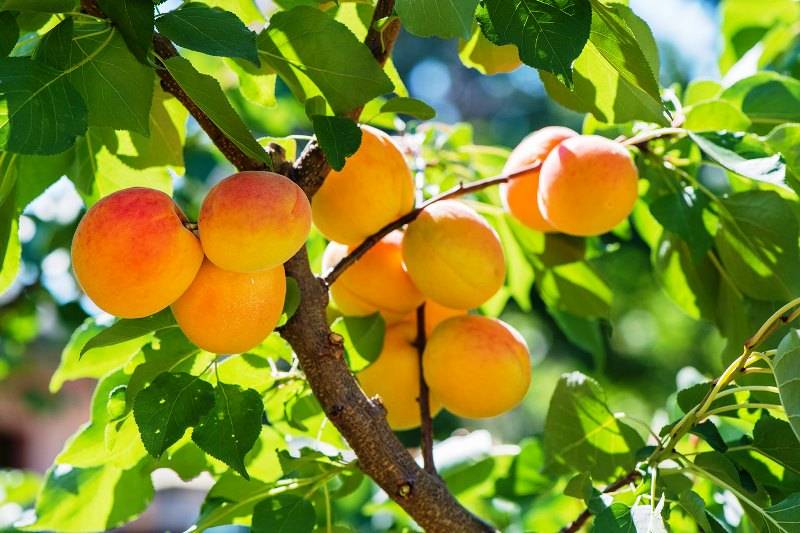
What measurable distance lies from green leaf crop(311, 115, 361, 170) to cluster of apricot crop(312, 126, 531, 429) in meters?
0.13

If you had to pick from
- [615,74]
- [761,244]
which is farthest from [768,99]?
[615,74]

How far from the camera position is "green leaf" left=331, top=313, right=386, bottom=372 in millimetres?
784

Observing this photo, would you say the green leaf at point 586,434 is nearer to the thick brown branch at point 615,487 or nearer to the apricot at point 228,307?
the thick brown branch at point 615,487

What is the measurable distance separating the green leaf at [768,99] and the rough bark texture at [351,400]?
38cm

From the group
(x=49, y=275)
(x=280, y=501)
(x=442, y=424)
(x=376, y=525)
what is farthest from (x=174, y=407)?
(x=442, y=424)

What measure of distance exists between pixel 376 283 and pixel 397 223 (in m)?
0.06

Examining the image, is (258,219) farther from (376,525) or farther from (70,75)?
(376,525)

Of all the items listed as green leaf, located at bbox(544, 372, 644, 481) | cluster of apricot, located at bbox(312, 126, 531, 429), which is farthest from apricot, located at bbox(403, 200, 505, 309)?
green leaf, located at bbox(544, 372, 644, 481)

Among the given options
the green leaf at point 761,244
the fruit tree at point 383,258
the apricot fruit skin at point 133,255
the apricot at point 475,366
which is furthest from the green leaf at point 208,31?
the green leaf at point 761,244

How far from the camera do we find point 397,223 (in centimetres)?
80

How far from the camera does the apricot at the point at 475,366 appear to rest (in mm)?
793

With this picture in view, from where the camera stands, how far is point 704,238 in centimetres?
83

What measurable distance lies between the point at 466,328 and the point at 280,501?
0.69 feet

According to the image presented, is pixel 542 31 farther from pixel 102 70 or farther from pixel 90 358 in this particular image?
pixel 90 358
